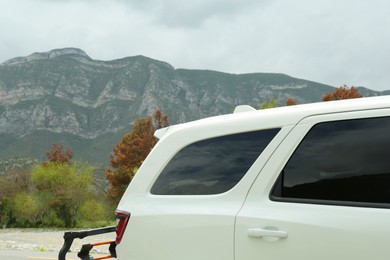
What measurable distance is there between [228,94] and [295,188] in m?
174

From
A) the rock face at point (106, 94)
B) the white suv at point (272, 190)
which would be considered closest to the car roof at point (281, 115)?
the white suv at point (272, 190)

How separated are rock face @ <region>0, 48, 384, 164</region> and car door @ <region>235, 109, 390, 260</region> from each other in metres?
138

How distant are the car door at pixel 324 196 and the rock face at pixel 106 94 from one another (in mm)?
137753

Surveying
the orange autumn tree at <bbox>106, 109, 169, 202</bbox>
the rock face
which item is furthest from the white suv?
the rock face

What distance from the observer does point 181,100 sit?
179 meters

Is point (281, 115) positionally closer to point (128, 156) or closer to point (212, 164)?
point (212, 164)

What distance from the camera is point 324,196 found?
2.38 metres

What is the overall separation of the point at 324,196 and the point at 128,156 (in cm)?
6331

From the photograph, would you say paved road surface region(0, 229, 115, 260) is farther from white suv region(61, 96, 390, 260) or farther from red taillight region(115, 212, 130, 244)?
white suv region(61, 96, 390, 260)

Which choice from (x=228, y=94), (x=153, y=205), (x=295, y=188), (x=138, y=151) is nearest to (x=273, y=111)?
(x=295, y=188)

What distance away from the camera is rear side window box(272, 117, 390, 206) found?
7.59 ft

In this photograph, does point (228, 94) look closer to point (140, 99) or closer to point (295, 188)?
point (140, 99)

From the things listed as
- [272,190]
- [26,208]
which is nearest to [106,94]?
[26,208]

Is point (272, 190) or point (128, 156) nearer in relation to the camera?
point (272, 190)
